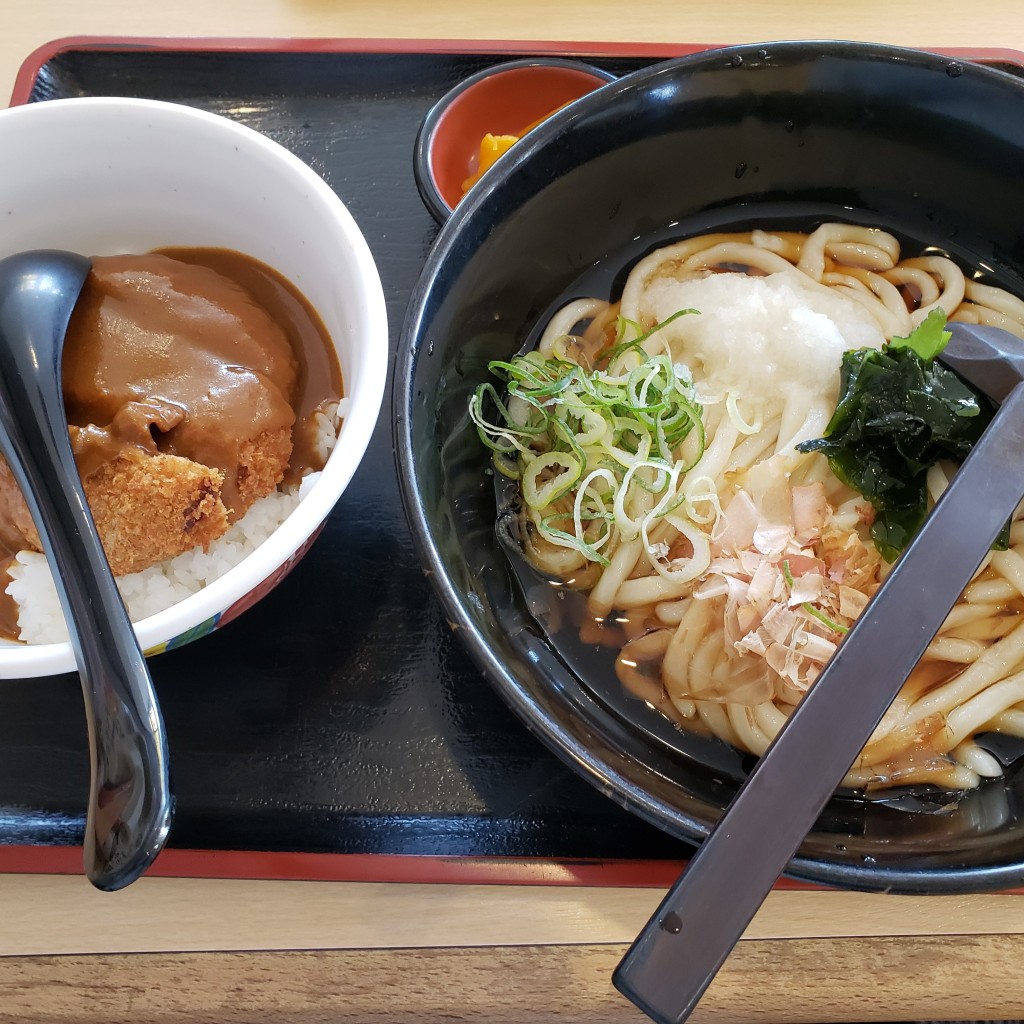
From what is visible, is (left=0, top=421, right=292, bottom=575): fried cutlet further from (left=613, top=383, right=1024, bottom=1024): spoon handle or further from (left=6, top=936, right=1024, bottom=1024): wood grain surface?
(left=613, top=383, right=1024, bottom=1024): spoon handle

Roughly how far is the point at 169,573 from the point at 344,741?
0.34m

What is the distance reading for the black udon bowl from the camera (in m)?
0.97

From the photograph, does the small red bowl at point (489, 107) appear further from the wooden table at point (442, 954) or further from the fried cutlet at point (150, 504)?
the wooden table at point (442, 954)

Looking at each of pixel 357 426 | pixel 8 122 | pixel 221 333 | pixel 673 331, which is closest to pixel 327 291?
pixel 221 333

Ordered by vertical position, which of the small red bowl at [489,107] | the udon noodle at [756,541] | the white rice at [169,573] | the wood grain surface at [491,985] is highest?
the small red bowl at [489,107]

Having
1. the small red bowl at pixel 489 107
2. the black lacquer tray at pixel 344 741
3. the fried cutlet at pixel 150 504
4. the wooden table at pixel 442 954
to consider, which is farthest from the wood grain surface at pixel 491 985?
the small red bowl at pixel 489 107

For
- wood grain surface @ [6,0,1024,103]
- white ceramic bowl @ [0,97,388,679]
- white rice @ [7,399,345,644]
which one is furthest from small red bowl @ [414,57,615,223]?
white rice @ [7,399,345,644]

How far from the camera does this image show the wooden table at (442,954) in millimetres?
1092

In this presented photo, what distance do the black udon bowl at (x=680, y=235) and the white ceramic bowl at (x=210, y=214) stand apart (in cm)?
8

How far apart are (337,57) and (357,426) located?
109cm

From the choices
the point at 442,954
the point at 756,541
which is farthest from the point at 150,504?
the point at 756,541

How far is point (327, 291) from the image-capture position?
111 cm

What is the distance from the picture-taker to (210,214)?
3.84 ft

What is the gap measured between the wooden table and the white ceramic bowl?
0.42 m
